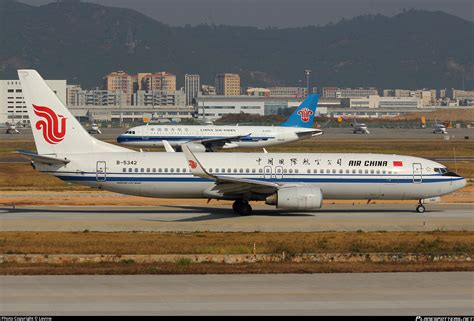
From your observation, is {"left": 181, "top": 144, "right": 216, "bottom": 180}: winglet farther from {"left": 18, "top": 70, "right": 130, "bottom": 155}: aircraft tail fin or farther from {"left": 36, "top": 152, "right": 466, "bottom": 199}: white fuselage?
{"left": 18, "top": 70, "right": 130, "bottom": 155}: aircraft tail fin

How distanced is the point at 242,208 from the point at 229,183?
1786 mm

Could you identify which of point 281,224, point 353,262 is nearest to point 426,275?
point 353,262

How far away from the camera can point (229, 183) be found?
4397 centimetres

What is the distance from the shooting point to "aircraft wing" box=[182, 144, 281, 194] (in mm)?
42938

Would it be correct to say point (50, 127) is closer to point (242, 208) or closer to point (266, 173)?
point (242, 208)

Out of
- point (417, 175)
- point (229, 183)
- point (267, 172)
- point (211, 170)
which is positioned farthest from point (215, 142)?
point (229, 183)

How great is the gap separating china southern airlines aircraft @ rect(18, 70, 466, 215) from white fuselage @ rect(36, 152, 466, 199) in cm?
5

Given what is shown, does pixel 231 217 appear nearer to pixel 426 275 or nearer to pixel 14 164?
pixel 426 275

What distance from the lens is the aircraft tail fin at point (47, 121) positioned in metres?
45.4

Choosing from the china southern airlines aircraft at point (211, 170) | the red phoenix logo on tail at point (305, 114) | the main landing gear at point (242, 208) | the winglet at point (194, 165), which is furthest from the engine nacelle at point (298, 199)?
the red phoenix logo on tail at point (305, 114)

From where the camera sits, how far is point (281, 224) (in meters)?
41.6

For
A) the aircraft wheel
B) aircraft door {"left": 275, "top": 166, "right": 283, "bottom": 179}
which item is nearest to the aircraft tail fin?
aircraft door {"left": 275, "top": 166, "right": 283, "bottom": 179}

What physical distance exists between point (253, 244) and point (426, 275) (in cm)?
831

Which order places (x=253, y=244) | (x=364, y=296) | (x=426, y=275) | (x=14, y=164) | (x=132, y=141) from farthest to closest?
(x=132, y=141) < (x=14, y=164) < (x=253, y=244) < (x=426, y=275) < (x=364, y=296)
